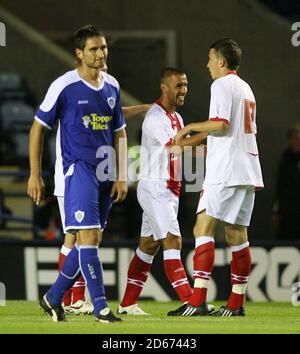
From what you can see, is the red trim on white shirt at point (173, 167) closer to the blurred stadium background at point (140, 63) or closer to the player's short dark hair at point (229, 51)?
the player's short dark hair at point (229, 51)

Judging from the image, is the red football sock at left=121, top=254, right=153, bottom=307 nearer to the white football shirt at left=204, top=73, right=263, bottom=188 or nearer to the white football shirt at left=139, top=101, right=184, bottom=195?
the white football shirt at left=139, top=101, right=184, bottom=195

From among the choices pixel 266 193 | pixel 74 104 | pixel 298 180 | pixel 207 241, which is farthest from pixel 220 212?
pixel 266 193

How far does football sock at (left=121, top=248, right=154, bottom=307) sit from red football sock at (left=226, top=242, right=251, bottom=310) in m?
0.67

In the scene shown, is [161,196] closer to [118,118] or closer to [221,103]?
[221,103]

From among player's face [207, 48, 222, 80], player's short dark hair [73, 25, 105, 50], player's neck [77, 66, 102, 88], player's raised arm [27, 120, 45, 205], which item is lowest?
player's raised arm [27, 120, 45, 205]

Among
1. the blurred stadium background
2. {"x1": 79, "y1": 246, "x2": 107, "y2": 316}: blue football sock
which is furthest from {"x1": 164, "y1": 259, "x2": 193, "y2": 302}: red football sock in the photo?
the blurred stadium background

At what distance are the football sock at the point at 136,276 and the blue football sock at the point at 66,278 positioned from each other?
111 cm

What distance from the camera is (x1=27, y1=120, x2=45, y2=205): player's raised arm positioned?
302 inches

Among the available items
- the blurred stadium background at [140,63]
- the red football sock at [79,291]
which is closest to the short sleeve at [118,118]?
the red football sock at [79,291]

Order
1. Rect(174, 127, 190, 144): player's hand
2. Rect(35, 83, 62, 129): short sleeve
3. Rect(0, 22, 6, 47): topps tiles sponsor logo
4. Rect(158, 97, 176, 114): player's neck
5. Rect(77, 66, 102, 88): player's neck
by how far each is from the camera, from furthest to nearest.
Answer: Rect(0, 22, 6, 47): topps tiles sponsor logo, Rect(158, 97, 176, 114): player's neck, Rect(174, 127, 190, 144): player's hand, Rect(77, 66, 102, 88): player's neck, Rect(35, 83, 62, 129): short sleeve

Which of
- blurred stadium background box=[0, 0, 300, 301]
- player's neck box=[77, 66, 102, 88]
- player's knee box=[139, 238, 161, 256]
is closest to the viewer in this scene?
player's neck box=[77, 66, 102, 88]

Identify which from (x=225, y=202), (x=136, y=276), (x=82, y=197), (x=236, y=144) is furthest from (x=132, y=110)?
(x=82, y=197)

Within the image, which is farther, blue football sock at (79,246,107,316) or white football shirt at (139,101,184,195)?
white football shirt at (139,101,184,195)

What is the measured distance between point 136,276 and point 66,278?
119 cm
